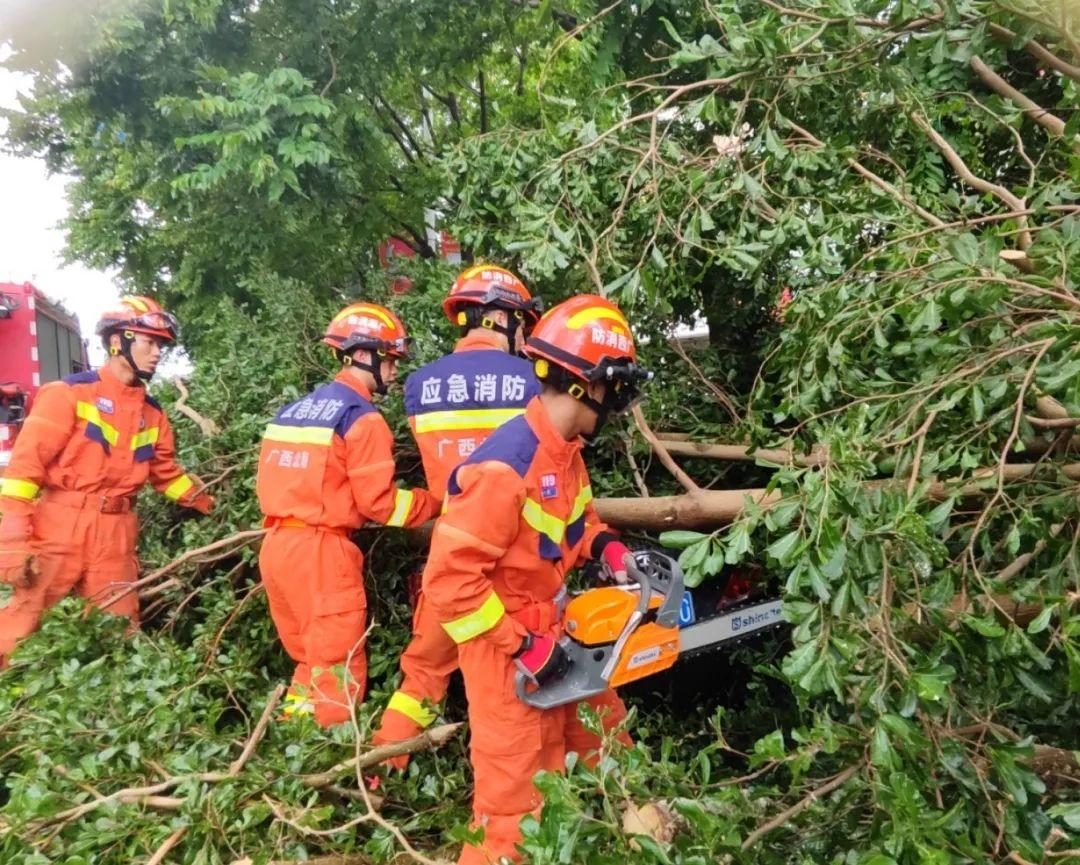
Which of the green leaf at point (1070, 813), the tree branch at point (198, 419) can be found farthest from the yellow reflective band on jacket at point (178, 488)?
the green leaf at point (1070, 813)

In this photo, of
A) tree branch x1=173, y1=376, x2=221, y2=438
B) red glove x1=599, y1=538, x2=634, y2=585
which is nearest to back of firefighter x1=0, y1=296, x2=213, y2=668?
tree branch x1=173, y1=376, x2=221, y2=438

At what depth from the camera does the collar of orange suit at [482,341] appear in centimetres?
344

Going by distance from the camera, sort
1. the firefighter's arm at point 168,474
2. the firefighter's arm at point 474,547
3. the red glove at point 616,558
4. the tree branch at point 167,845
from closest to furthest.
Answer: the tree branch at point 167,845 < the firefighter's arm at point 474,547 < the red glove at point 616,558 < the firefighter's arm at point 168,474

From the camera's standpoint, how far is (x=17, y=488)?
11.9 feet

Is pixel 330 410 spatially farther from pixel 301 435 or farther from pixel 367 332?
pixel 367 332

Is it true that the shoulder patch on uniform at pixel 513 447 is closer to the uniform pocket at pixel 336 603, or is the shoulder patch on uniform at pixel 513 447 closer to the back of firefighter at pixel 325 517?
the back of firefighter at pixel 325 517

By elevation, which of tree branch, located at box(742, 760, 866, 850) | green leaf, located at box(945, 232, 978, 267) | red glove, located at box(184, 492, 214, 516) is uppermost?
green leaf, located at box(945, 232, 978, 267)

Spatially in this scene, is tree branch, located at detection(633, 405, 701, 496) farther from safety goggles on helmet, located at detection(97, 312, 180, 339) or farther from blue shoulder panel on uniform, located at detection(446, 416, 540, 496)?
safety goggles on helmet, located at detection(97, 312, 180, 339)

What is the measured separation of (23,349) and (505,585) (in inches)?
313

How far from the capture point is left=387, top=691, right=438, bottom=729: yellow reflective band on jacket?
2.85m

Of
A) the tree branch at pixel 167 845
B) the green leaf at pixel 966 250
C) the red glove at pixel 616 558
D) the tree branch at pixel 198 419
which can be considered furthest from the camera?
the tree branch at pixel 198 419

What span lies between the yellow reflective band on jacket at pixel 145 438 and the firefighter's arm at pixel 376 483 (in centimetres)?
148

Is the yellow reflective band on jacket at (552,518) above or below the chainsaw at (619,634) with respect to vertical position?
above

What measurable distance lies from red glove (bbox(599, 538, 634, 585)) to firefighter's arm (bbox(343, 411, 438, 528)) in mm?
881
